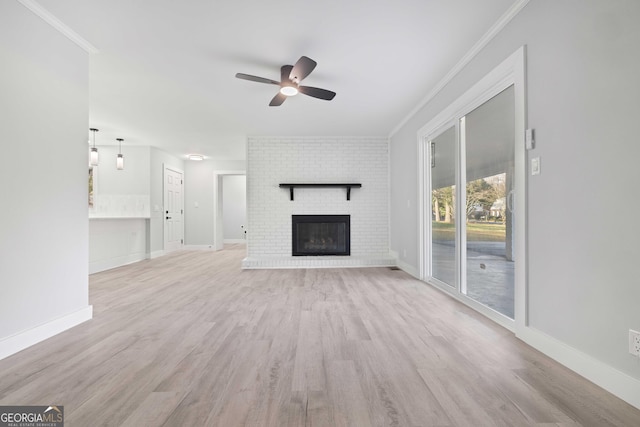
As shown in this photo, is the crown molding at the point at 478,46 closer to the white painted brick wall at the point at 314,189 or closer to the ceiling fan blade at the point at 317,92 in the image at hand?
the ceiling fan blade at the point at 317,92

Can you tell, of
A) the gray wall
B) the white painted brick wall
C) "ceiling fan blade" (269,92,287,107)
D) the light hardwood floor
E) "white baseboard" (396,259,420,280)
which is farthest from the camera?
the white painted brick wall

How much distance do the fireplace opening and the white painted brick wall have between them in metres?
0.11

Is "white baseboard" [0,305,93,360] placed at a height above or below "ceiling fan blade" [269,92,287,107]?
below

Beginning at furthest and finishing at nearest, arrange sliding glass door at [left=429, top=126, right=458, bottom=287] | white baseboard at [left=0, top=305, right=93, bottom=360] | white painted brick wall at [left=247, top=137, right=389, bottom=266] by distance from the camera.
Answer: white painted brick wall at [left=247, top=137, right=389, bottom=266], sliding glass door at [left=429, top=126, right=458, bottom=287], white baseboard at [left=0, top=305, right=93, bottom=360]

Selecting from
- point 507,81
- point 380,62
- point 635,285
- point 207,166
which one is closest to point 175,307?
point 380,62

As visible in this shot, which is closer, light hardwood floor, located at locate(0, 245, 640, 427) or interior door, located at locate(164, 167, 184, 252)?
light hardwood floor, located at locate(0, 245, 640, 427)

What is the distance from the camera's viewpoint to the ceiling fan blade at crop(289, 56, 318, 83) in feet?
8.86

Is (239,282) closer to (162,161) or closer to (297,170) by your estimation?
(297,170)

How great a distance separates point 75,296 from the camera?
8.70 feet

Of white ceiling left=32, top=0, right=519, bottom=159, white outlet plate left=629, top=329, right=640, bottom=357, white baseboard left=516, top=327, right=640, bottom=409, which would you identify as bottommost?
white baseboard left=516, top=327, right=640, bottom=409

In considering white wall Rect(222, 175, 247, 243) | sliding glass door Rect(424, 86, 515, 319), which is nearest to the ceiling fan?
sliding glass door Rect(424, 86, 515, 319)

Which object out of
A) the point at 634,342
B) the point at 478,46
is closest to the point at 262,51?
the point at 478,46

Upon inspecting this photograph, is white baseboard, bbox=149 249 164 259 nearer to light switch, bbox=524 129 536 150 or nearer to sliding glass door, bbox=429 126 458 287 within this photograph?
Result: sliding glass door, bbox=429 126 458 287

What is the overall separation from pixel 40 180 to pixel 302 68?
2.32 meters
